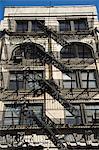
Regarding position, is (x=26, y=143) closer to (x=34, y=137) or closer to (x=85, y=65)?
(x=34, y=137)

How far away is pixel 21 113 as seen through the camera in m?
28.7

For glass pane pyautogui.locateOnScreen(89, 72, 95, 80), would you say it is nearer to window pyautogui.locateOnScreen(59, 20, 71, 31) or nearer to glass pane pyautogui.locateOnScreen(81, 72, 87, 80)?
glass pane pyautogui.locateOnScreen(81, 72, 87, 80)

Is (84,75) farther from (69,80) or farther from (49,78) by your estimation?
(49,78)

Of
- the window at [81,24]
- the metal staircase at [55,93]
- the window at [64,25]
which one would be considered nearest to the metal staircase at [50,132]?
the metal staircase at [55,93]

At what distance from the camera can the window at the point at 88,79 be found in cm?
3190

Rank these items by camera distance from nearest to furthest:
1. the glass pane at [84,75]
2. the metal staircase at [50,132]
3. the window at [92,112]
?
the metal staircase at [50,132], the window at [92,112], the glass pane at [84,75]

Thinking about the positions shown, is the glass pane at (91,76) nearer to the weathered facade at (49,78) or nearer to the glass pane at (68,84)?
the weathered facade at (49,78)

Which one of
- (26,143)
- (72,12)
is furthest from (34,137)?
(72,12)

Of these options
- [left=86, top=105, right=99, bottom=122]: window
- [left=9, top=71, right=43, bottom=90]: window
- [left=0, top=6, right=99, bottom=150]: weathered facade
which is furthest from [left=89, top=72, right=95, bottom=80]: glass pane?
[left=9, top=71, right=43, bottom=90]: window

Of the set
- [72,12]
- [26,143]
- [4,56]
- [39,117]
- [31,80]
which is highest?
[72,12]

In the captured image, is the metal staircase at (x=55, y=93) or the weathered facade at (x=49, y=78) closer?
the weathered facade at (x=49, y=78)

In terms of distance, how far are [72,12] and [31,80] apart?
1301 centimetres

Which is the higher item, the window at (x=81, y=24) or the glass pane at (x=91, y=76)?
the window at (x=81, y=24)

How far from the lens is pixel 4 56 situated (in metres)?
34.8
